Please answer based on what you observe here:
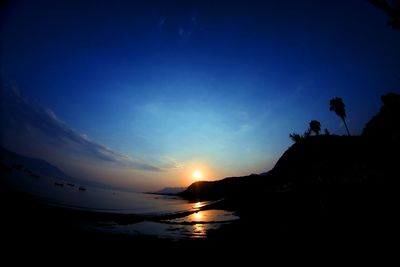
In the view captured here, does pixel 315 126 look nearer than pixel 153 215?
No

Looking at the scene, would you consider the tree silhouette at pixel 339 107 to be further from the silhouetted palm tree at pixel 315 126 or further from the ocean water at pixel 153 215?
the ocean water at pixel 153 215

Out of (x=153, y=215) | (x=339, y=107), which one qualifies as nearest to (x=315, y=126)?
(x=339, y=107)

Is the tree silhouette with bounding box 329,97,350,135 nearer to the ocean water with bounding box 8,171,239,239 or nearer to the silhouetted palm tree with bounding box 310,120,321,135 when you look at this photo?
the silhouetted palm tree with bounding box 310,120,321,135

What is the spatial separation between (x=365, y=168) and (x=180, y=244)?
23303 mm

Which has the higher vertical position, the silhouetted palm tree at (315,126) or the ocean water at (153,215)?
the silhouetted palm tree at (315,126)

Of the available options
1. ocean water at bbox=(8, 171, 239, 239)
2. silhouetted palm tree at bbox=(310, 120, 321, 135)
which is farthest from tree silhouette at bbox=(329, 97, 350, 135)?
ocean water at bbox=(8, 171, 239, 239)

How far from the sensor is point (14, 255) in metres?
6.94

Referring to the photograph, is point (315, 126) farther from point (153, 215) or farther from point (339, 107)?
point (153, 215)

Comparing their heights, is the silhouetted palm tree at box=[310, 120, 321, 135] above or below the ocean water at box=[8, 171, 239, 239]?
above

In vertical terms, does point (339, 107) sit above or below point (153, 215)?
above

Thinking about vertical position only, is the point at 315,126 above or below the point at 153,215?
above

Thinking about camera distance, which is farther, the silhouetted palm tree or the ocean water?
the silhouetted palm tree

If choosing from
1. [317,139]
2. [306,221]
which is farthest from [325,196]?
[317,139]

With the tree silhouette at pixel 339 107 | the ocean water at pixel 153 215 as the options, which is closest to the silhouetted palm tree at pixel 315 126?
the tree silhouette at pixel 339 107
